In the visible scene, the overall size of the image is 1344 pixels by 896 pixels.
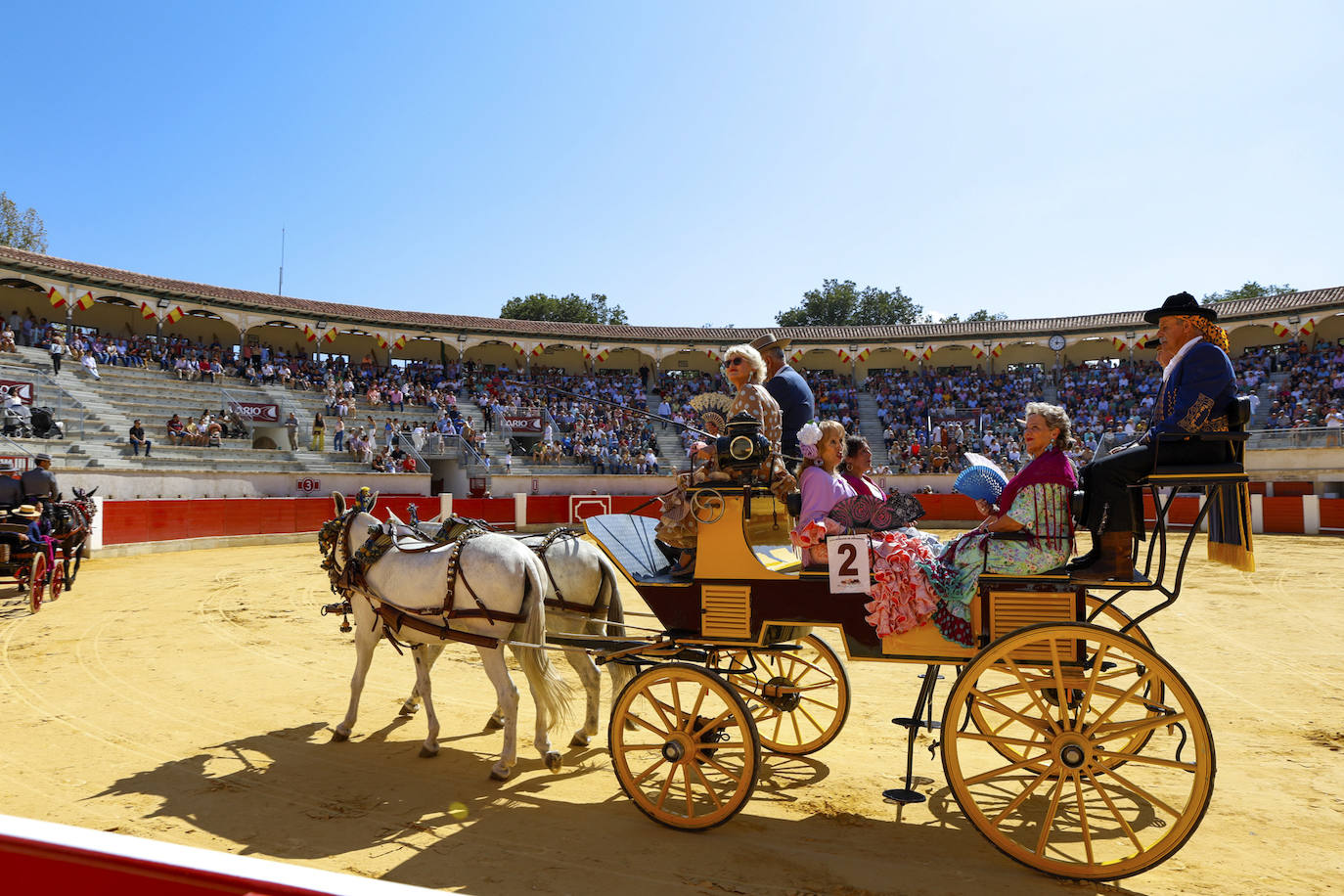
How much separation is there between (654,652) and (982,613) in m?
1.83

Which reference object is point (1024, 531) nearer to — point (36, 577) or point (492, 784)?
point (492, 784)

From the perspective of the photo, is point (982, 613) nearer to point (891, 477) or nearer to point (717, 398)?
point (717, 398)

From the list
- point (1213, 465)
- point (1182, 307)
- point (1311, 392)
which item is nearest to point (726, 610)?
point (1213, 465)

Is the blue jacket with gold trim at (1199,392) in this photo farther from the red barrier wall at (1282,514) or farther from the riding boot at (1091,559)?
the red barrier wall at (1282,514)

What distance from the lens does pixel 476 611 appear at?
5.04 m

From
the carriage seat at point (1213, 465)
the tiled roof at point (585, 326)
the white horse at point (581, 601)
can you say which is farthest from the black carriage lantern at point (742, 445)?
the tiled roof at point (585, 326)

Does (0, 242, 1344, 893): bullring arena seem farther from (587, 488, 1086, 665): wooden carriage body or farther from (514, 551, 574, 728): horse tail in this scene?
(587, 488, 1086, 665): wooden carriage body

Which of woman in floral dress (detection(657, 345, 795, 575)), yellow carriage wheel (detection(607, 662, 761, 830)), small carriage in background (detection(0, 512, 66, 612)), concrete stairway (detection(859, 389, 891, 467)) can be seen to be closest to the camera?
yellow carriage wheel (detection(607, 662, 761, 830))

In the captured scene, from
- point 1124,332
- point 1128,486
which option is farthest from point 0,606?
point 1124,332

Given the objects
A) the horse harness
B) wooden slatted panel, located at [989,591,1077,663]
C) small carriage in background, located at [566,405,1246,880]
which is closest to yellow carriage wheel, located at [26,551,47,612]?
the horse harness

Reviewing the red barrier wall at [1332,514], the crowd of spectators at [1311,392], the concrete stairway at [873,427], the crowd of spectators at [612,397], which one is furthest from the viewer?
the concrete stairway at [873,427]

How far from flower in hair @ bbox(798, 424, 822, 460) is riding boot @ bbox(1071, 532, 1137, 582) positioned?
1.42 meters

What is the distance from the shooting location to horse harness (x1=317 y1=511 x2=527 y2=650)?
16.5ft

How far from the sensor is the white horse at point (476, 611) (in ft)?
16.2
